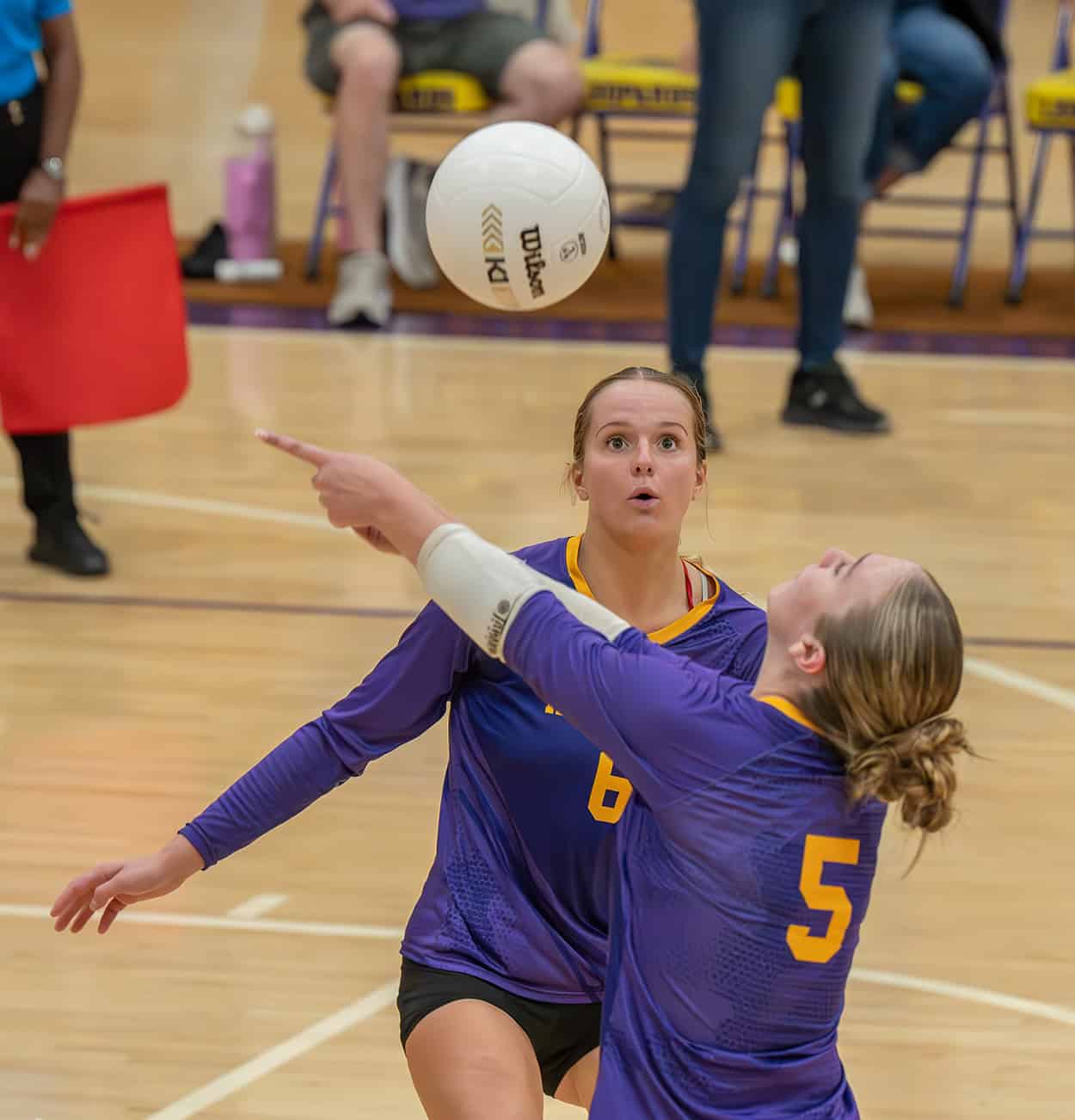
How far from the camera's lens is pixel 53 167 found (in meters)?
4.23

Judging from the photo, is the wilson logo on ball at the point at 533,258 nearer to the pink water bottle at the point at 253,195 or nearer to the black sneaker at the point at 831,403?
the black sneaker at the point at 831,403

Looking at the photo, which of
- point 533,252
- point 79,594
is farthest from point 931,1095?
point 79,594

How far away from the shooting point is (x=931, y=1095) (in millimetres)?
2617

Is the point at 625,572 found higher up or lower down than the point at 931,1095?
higher up

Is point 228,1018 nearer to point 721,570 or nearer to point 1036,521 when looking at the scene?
point 721,570

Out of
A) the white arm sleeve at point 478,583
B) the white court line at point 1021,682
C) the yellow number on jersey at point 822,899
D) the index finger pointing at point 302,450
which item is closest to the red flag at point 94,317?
the white court line at point 1021,682

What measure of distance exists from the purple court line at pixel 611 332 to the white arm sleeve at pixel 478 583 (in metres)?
4.98

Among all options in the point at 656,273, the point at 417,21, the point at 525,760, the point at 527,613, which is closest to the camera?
the point at 527,613

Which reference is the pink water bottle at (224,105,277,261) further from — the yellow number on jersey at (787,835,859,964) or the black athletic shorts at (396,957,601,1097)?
the yellow number on jersey at (787,835,859,964)

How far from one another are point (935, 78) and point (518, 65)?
57.6 inches

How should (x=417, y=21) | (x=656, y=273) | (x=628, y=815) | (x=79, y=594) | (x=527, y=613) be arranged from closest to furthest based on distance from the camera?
(x=527, y=613) → (x=628, y=815) → (x=79, y=594) → (x=417, y=21) → (x=656, y=273)

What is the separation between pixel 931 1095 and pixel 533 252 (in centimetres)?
130

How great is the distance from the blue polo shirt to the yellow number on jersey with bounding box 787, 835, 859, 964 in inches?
126

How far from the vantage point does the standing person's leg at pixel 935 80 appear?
6668mm
